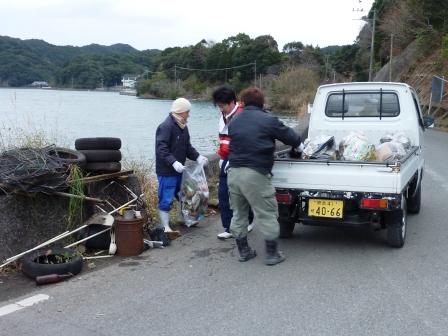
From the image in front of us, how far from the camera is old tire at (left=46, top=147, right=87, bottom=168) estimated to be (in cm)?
640

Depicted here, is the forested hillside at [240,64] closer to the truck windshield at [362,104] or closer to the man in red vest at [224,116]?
the truck windshield at [362,104]

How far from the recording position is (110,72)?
356 ft

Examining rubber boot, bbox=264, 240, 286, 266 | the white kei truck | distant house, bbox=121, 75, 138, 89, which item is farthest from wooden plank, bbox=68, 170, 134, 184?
distant house, bbox=121, 75, 138, 89

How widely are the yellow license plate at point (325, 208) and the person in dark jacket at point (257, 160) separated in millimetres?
571

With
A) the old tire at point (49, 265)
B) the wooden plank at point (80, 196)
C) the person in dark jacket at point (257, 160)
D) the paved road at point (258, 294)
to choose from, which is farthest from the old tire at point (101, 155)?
the person in dark jacket at point (257, 160)

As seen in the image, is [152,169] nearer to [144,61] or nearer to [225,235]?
[225,235]

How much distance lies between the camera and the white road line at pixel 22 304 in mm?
4501

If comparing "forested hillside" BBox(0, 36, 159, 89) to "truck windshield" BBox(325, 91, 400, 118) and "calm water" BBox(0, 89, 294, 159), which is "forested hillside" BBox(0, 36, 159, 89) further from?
"truck windshield" BBox(325, 91, 400, 118)

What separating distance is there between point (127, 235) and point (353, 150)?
3050mm

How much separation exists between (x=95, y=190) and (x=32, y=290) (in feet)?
6.57

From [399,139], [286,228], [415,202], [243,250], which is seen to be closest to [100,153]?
[243,250]

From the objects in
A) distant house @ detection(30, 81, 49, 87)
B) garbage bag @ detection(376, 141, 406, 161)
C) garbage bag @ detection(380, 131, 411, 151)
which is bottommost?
garbage bag @ detection(376, 141, 406, 161)

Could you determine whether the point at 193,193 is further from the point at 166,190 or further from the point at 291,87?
the point at 291,87

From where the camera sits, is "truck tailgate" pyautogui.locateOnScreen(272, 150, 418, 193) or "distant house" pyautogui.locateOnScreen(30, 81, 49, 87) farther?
"distant house" pyautogui.locateOnScreen(30, 81, 49, 87)
